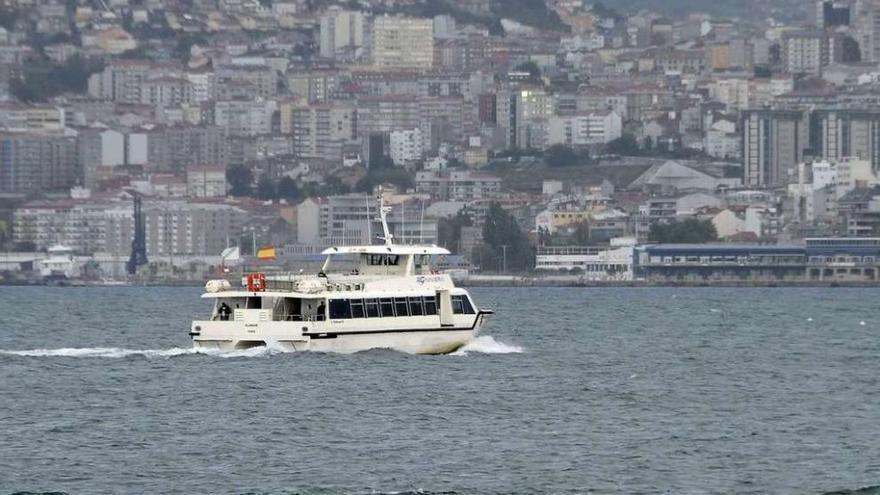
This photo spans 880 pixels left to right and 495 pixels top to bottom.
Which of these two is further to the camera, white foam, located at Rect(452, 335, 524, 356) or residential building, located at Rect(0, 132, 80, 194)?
residential building, located at Rect(0, 132, 80, 194)

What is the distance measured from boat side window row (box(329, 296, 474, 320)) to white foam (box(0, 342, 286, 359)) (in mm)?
1167

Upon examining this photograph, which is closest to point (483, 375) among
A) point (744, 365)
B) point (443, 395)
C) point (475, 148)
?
point (443, 395)

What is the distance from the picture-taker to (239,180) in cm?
19475

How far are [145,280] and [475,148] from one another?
5361cm

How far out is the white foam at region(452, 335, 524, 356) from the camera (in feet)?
172

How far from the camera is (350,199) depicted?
164000mm

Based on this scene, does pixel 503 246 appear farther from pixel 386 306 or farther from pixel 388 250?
pixel 386 306

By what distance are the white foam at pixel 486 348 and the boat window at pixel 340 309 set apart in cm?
248

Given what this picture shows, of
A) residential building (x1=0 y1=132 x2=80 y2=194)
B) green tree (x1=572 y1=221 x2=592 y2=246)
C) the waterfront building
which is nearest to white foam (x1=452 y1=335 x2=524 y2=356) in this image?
the waterfront building

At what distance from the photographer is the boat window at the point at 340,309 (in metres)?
50.1

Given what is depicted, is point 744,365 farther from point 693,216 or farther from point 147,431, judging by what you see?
point 693,216

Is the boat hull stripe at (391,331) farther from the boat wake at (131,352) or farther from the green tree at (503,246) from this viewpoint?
the green tree at (503,246)

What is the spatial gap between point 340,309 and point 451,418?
8084 mm

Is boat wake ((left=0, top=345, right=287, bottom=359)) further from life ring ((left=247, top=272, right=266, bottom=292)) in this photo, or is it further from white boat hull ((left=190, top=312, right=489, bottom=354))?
life ring ((left=247, top=272, right=266, bottom=292))
